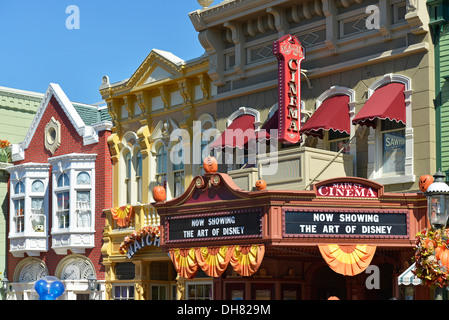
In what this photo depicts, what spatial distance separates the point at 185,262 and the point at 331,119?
221 inches

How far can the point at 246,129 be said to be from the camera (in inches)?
959

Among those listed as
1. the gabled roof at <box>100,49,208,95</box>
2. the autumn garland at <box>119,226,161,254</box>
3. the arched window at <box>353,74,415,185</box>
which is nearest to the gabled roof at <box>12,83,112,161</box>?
the gabled roof at <box>100,49,208,95</box>

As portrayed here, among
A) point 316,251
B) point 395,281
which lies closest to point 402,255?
point 395,281

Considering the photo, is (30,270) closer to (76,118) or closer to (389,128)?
(76,118)

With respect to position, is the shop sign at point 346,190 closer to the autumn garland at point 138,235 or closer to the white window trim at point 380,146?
A: the white window trim at point 380,146

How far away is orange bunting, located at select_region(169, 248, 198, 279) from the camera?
2127cm

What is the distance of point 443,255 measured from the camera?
45.3 feet

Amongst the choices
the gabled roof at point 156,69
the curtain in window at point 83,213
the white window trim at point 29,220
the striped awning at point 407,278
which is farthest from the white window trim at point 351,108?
the white window trim at point 29,220

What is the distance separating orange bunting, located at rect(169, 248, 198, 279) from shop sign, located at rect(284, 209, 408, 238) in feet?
11.5

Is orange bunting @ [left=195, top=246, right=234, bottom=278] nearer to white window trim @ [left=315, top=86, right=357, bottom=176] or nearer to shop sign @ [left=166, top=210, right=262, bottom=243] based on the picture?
shop sign @ [left=166, top=210, right=262, bottom=243]

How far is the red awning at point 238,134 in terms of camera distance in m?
24.2

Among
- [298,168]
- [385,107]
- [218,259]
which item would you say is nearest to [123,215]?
[218,259]

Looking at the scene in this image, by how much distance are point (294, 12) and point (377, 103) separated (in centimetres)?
455

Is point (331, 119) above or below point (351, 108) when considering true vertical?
below
